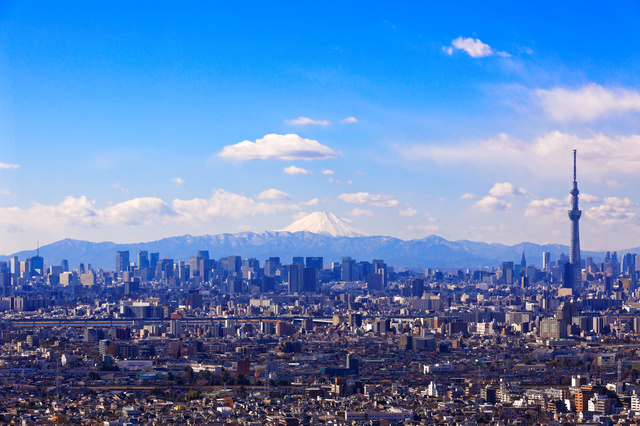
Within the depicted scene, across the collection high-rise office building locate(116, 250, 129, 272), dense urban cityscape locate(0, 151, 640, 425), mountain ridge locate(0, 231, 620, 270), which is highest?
mountain ridge locate(0, 231, 620, 270)

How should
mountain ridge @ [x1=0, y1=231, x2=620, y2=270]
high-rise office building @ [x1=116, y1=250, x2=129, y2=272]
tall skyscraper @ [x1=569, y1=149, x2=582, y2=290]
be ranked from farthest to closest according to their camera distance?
mountain ridge @ [x1=0, y1=231, x2=620, y2=270]
high-rise office building @ [x1=116, y1=250, x2=129, y2=272]
tall skyscraper @ [x1=569, y1=149, x2=582, y2=290]

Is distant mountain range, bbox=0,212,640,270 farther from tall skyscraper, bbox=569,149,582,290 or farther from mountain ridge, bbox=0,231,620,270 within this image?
tall skyscraper, bbox=569,149,582,290

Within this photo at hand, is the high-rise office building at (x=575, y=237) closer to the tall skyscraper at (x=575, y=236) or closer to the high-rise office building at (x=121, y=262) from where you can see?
the tall skyscraper at (x=575, y=236)

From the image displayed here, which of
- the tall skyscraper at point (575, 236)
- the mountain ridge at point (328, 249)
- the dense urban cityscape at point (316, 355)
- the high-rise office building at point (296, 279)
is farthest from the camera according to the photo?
the mountain ridge at point (328, 249)

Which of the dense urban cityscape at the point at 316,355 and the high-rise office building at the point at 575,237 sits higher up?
the high-rise office building at the point at 575,237

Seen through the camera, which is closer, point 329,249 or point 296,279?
point 296,279

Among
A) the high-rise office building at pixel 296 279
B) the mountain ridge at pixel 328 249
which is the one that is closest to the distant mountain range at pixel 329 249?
the mountain ridge at pixel 328 249

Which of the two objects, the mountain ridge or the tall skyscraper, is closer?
the tall skyscraper

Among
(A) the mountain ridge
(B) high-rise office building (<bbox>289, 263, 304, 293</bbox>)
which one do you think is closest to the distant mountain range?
(A) the mountain ridge

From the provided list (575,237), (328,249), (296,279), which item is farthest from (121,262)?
(328,249)

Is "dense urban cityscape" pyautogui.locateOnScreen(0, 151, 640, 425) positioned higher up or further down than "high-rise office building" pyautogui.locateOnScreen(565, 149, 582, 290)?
further down

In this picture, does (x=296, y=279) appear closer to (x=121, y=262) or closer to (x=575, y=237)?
(x=575, y=237)

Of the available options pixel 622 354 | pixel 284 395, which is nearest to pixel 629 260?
pixel 622 354

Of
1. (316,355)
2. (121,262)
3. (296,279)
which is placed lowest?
(316,355)
